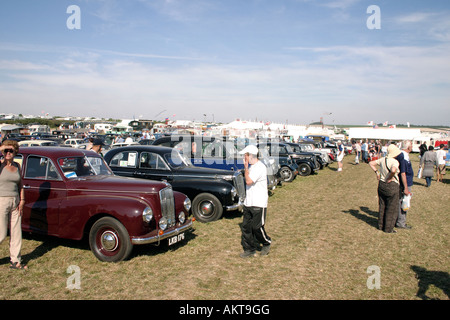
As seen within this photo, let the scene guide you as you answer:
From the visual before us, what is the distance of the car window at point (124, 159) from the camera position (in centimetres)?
820

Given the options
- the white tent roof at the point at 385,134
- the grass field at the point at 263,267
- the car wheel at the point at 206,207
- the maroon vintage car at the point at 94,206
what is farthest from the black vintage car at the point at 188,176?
the white tent roof at the point at 385,134

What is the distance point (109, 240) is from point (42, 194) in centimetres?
152

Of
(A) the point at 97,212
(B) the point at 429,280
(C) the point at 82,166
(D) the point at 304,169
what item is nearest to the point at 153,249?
(A) the point at 97,212

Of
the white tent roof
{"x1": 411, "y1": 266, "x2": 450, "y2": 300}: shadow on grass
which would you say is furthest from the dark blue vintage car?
the white tent roof

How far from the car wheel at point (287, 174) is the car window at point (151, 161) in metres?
8.57

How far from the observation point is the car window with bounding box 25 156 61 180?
221 inches

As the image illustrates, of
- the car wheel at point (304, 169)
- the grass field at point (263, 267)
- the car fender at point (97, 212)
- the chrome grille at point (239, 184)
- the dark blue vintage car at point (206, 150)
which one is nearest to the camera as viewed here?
the grass field at point (263, 267)

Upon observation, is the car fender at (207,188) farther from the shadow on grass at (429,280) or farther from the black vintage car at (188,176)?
the shadow on grass at (429,280)

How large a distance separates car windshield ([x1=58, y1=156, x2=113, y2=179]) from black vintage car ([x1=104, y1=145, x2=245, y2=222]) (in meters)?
1.72

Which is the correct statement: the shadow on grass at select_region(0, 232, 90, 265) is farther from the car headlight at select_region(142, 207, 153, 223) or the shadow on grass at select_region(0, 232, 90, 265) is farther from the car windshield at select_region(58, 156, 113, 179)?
the car headlight at select_region(142, 207, 153, 223)

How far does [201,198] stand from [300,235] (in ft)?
8.23

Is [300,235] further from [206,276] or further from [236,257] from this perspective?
[206,276]

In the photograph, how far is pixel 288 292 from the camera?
174 inches
